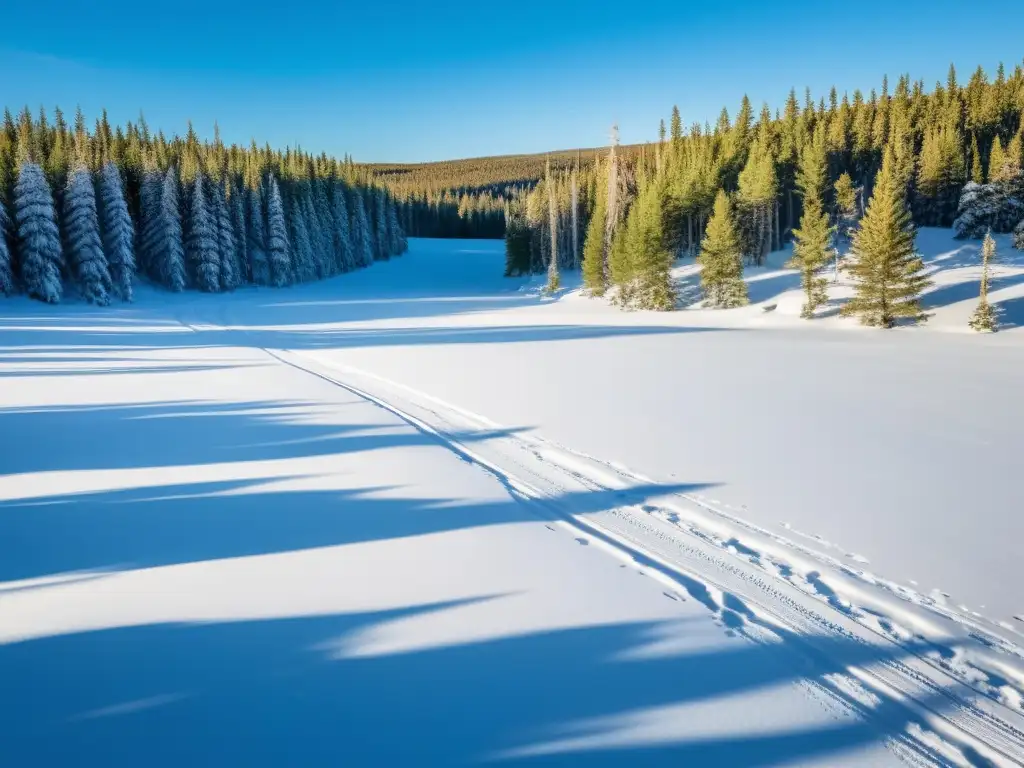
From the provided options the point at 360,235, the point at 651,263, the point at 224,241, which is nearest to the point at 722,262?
the point at 651,263

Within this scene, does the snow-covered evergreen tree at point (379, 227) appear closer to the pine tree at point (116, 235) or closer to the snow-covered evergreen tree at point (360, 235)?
the snow-covered evergreen tree at point (360, 235)

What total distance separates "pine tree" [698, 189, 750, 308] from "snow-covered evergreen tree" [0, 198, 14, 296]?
4527 cm

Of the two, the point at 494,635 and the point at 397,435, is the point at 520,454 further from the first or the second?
the point at 494,635

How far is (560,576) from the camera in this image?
17.3ft

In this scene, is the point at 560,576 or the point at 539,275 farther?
the point at 539,275

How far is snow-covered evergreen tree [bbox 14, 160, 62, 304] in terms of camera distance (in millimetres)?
38250

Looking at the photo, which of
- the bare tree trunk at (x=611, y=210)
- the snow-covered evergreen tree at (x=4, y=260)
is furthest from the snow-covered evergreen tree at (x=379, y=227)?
the snow-covered evergreen tree at (x=4, y=260)

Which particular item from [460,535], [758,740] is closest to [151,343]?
[460,535]

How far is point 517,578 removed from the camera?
17.1ft

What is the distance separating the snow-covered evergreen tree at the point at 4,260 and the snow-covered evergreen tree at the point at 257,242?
21189mm

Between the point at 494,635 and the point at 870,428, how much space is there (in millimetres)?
8277

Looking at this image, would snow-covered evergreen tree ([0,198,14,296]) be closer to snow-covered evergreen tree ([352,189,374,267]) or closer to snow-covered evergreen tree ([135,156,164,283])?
snow-covered evergreen tree ([135,156,164,283])

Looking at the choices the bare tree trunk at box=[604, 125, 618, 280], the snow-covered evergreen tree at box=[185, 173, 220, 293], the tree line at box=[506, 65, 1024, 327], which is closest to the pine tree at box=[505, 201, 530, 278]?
the tree line at box=[506, 65, 1024, 327]

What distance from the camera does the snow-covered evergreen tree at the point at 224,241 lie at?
51.8 m
